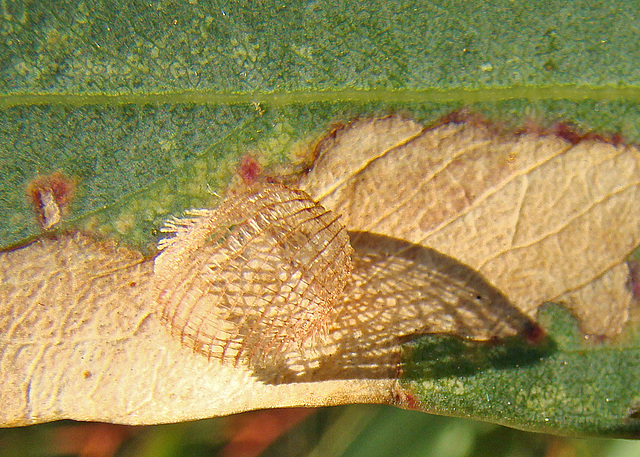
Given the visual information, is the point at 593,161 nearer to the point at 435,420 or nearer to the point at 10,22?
the point at 435,420

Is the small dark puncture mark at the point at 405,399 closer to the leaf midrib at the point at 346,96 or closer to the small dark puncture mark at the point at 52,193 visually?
the leaf midrib at the point at 346,96

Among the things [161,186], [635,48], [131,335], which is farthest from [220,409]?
[635,48]

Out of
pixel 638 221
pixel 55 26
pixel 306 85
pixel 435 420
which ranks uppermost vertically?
pixel 55 26

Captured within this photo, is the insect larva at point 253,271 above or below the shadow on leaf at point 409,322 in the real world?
above

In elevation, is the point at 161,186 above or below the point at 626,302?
above

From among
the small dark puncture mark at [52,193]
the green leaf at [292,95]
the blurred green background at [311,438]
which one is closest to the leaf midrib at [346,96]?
the green leaf at [292,95]

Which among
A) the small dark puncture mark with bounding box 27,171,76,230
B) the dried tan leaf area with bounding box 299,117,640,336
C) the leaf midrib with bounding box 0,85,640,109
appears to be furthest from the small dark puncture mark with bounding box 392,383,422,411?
the small dark puncture mark with bounding box 27,171,76,230

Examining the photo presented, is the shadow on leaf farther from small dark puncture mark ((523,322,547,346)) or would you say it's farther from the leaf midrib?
the leaf midrib
